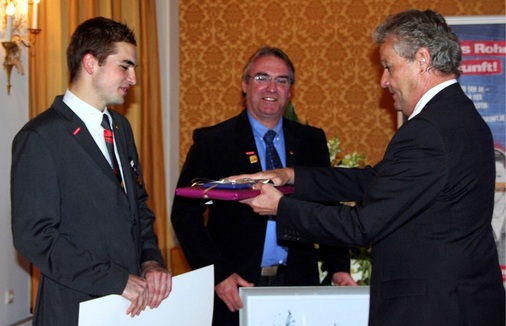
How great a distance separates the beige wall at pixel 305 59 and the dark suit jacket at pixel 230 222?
10.1ft

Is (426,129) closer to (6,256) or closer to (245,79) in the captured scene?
(245,79)

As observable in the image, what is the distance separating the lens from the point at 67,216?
2396 mm

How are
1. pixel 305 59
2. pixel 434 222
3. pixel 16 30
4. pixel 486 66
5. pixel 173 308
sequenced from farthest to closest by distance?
1. pixel 305 59
2. pixel 486 66
3. pixel 16 30
4. pixel 173 308
5. pixel 434 222

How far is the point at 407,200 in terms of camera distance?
224cm

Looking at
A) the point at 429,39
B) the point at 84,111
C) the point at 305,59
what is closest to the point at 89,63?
the point at 84,111

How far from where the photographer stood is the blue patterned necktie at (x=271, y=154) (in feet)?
11.1

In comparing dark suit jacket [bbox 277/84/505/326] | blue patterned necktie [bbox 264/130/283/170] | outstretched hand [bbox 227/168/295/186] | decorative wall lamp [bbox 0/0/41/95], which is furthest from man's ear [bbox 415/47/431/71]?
decorative wall lamp [bbox 0/0/41/95]

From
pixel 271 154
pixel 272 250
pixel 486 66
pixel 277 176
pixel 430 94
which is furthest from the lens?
pixel 486 66

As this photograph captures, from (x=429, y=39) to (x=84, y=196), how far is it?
122 cm

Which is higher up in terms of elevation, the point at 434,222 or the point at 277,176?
the point at 277,176

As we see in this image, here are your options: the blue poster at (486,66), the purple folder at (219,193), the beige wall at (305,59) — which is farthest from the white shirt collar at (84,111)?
the beige wall at (305,59)

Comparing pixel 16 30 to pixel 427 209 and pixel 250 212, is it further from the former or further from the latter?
pixel 427 209

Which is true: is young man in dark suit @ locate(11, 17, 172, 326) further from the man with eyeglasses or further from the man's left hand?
the man with eyeglasses

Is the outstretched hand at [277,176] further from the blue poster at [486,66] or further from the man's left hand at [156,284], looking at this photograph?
the blue poster at [486,66]
